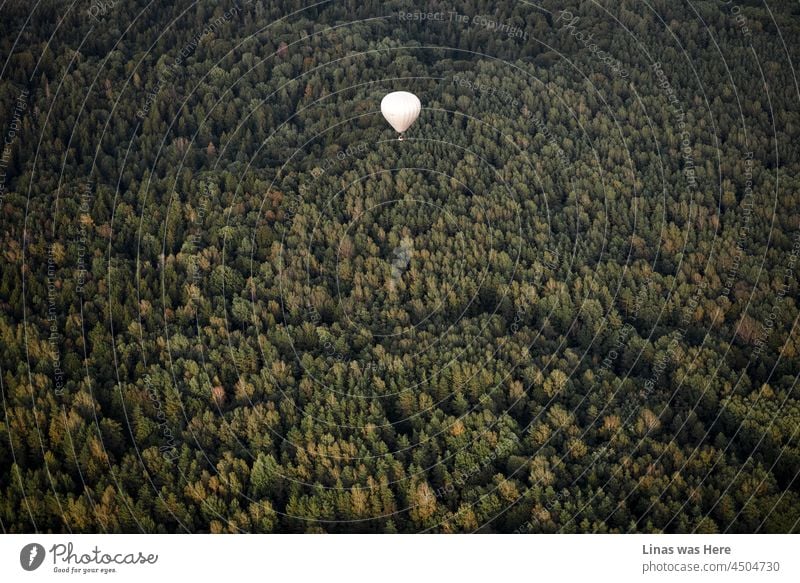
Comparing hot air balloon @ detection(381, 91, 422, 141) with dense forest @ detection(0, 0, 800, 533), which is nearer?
dense forest @ detection(0, 0, 800, 533)

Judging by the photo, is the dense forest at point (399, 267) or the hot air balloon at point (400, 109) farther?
the hot air balloon at point (400, 109)

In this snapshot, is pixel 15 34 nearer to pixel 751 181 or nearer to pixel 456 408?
pixel 456 408

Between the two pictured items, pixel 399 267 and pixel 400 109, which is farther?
pixel 400 109

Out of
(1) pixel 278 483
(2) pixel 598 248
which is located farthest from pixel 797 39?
(1) pixel 278 483
